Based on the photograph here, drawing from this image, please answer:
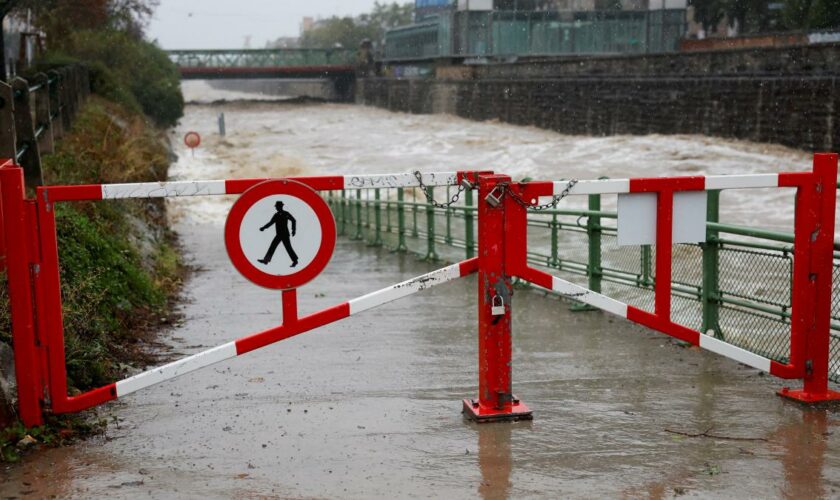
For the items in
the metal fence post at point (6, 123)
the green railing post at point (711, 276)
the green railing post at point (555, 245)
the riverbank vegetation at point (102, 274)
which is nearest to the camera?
the riverbank vegetation at point (102, 274)

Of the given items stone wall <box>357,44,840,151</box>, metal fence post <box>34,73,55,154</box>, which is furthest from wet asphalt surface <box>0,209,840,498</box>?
stone wall <box>357,44,840,151</box>

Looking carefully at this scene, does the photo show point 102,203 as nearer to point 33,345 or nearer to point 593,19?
point 33,345

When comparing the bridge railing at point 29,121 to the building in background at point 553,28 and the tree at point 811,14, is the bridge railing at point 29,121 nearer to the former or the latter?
the tree at point 811,14

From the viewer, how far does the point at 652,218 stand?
5.62 metres

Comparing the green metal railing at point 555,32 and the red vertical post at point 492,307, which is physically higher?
the green metal railing at point 555,32

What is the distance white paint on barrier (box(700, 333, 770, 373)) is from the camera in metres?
5.62

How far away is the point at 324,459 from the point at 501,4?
78358 millimetres

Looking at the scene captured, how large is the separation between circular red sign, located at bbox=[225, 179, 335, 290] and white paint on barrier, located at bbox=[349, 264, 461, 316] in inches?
11.2

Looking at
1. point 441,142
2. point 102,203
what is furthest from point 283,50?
point 102,203

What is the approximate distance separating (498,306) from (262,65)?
95.0 m

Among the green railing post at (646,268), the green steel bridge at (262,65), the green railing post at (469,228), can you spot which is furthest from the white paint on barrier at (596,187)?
the green steel bridge at (262,65)

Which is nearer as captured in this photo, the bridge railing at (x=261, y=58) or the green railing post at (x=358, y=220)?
the green railing post at (x=358, y=220)

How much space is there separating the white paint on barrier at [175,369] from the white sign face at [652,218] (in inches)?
80.5

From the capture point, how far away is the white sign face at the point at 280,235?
5078 mm
